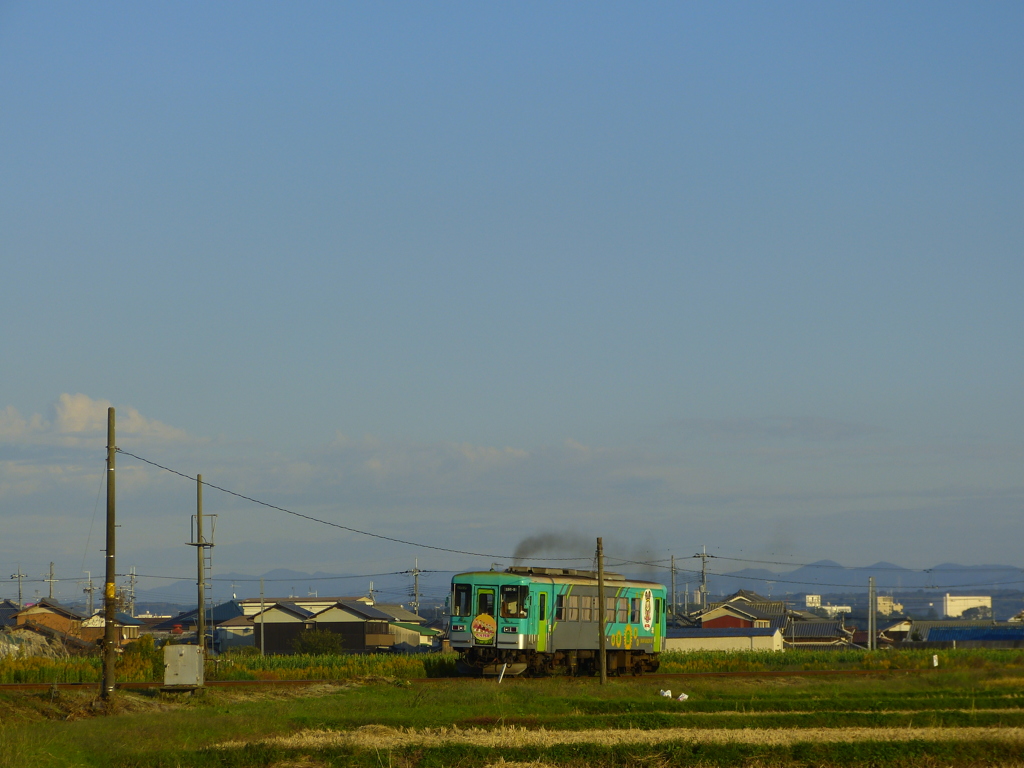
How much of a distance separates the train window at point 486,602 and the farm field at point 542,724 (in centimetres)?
226

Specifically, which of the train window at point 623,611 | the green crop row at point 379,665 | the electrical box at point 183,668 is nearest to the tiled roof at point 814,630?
the green crop row at point 379,665

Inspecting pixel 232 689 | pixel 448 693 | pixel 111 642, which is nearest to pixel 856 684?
pixel 448 693

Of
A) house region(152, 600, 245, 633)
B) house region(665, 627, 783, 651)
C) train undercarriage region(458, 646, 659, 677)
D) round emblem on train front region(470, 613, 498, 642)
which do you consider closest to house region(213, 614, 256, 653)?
house region(152, 600, 245, 633)

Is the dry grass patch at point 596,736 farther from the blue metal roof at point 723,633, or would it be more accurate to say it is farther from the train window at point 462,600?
the blue metal roof at point 723,633

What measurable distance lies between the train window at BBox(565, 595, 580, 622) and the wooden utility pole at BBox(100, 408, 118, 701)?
13.5 metres

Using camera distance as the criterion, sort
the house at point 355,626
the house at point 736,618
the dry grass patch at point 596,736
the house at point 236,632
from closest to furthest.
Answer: the dry grass patch at point 596,736 < the house at point 355,626 < the house at point 236,632 < the house at point 736,618

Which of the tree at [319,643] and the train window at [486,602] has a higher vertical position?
the train window at [486,602]

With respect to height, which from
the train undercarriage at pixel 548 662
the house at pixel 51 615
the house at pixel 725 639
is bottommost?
the house at pixel 51 615

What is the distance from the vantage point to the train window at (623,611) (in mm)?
36500

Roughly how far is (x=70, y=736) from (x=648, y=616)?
22.7 metres

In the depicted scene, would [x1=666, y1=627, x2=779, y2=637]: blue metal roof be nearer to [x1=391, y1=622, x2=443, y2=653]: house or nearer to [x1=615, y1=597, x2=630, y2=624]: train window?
[x1=391, y1=622, x2=443, y2=653]: house

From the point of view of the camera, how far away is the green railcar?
3244 centimetres

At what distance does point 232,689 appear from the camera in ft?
97.2

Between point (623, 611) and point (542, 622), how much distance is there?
4.65 meters
